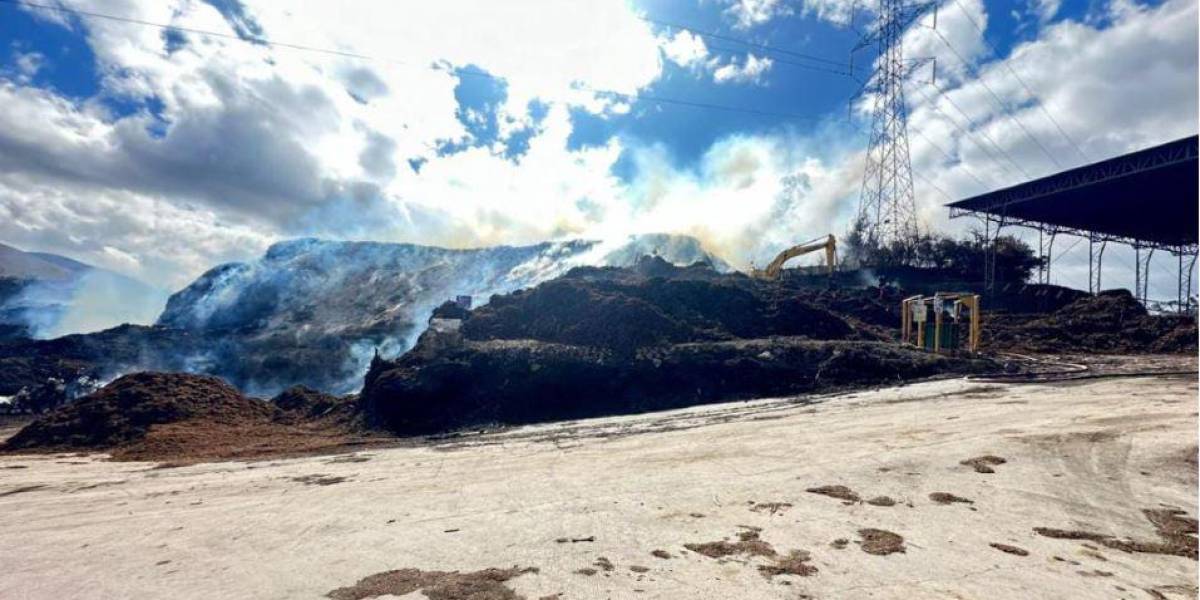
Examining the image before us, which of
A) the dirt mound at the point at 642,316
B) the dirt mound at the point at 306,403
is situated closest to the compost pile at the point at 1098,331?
the dirt mound at the point at 642,316

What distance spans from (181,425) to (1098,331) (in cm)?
3488

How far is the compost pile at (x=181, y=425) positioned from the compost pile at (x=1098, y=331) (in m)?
25.0

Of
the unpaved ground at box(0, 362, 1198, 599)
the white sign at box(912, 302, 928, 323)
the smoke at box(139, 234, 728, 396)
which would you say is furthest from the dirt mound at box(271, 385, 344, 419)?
the white sign at box(912, 302, 928, 323)

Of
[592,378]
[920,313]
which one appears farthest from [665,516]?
[920,313]

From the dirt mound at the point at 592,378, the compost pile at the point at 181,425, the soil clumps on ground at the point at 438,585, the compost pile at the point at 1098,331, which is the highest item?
the compost pile at the point at 1098,331

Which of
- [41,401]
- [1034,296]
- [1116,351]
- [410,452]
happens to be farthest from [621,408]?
[1034,296]

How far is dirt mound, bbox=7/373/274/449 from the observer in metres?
14.8

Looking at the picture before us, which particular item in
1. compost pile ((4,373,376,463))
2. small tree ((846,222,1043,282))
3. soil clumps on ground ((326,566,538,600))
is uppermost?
small tree ((846,222,1043,282))

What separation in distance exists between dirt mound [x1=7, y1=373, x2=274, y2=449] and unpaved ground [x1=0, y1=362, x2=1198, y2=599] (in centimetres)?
319

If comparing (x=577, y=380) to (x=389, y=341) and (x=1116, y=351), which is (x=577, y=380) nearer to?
(x=1116, y=351)

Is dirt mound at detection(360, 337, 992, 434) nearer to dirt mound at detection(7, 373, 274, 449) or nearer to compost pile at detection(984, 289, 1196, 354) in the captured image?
dirt mound at detection(7, 373, 274, 449)

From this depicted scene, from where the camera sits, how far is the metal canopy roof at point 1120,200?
2806cm

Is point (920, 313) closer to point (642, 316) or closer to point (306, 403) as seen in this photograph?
point (642, 316)

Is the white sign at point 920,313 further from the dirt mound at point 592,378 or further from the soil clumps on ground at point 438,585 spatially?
the soil clumps on ground at point 438,585
